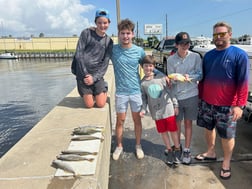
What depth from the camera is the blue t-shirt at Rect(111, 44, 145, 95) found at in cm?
370

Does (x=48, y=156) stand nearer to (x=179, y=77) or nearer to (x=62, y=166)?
(x=62, y=166)

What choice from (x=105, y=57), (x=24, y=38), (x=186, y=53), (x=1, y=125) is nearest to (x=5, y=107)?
(x=1, y=125)

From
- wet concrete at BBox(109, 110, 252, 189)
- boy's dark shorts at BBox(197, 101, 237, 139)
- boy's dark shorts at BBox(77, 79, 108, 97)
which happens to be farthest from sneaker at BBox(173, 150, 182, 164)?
boy's dark shorts at BBox(77, 79, 108, 97)

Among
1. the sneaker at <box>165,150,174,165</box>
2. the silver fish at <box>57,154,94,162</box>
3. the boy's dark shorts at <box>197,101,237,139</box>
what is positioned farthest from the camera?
the sneaker at <box>165,150,174,165</box>

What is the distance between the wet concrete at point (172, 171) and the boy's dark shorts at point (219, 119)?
59cm

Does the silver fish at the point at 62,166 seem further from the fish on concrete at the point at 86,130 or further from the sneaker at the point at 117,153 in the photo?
the sneaker at the point at 117,153

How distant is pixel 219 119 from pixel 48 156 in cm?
216

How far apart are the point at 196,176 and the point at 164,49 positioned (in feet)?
36.2

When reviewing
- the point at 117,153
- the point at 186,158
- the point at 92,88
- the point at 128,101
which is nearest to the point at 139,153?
the point at 117,153

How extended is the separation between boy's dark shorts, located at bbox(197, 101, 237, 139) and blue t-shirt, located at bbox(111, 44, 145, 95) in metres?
1.00

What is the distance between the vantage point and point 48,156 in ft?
8.27

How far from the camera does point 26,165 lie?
7.75 feet

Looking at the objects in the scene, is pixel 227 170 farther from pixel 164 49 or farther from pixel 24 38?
pixel 24 38

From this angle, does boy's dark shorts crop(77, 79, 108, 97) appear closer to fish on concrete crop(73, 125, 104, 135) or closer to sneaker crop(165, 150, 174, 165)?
fish on concrete crop(73, 125, 104, 135)
